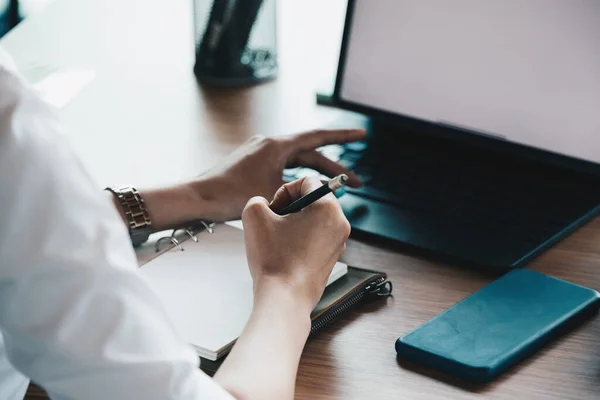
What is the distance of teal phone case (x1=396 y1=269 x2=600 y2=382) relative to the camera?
81cm

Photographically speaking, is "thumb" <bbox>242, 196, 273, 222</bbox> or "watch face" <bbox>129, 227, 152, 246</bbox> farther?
"watch face" <bbox>129, 227, 152, 246</bbox>

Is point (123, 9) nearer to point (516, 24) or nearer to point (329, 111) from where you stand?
point (329, 111)

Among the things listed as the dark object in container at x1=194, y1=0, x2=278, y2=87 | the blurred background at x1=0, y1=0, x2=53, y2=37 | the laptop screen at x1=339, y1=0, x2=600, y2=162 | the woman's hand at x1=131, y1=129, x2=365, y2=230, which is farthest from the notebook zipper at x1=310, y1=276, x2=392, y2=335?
the blurred background at x1=0, y1=0, x2=53, y2=37

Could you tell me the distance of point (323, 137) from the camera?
3.85 feet

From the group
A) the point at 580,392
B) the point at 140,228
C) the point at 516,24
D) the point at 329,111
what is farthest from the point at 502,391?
the point at 329,111

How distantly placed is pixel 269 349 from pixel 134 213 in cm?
35

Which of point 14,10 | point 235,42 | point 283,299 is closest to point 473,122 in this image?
point 235,42

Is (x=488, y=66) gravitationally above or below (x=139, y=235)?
above

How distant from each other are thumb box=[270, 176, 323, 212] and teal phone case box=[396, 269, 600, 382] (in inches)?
7.0

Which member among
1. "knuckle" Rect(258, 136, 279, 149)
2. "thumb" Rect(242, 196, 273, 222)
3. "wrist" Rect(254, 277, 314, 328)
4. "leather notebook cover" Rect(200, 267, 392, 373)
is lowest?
"leather notebook cover" Rect(200, 267, 392, 373)

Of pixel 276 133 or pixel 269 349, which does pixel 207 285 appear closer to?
pixel 269 349

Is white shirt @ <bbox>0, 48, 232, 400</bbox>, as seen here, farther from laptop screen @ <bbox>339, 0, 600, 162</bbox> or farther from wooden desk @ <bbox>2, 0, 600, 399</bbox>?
laptop screen @ <bbox>339, 0, 600, 162</bbox>

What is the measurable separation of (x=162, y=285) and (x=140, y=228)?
5.7 inches

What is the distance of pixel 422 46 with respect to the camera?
1293 mm
